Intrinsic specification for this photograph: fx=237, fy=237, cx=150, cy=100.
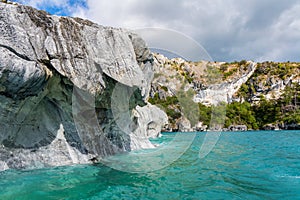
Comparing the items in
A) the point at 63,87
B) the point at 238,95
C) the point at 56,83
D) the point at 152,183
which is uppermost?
the point at 238,95

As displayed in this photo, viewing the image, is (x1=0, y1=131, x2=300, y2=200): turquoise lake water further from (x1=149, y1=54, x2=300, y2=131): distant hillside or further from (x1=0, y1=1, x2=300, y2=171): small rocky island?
(x1=149, y1=54, x2=300, y2=131): distant hillside

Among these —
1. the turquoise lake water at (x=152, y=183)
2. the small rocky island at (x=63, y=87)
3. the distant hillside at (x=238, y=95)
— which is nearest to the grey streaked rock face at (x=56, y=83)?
the small rocky island at (x=63, y=87)

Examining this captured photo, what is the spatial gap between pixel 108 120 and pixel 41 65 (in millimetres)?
6633

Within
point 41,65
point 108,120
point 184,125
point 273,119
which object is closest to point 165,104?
point 184,125

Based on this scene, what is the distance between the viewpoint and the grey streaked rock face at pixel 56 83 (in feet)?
31.4

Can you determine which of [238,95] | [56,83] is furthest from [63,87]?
[238,95]

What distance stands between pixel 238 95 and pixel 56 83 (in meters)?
133

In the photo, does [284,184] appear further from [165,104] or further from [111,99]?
[165,104]

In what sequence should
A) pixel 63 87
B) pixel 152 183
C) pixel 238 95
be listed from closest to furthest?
pixel 152 183 < pixel 63 87 < pixel 238 95

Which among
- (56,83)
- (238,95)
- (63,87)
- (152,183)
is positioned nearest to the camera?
(152,183)

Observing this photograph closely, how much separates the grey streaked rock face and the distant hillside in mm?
38382

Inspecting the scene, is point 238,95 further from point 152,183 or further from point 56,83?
point 152,183

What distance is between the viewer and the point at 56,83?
11.7 meters

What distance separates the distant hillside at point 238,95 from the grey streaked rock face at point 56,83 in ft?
126
